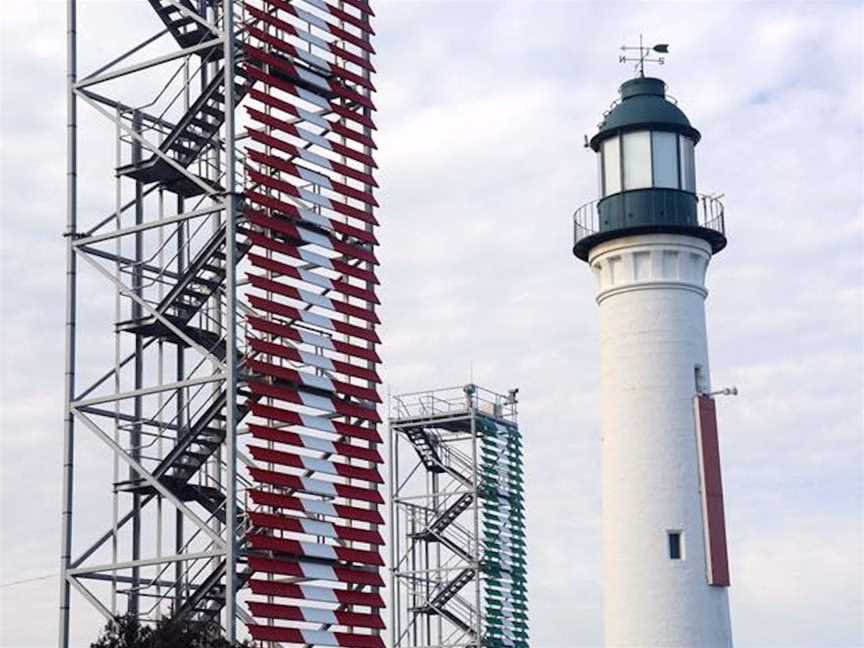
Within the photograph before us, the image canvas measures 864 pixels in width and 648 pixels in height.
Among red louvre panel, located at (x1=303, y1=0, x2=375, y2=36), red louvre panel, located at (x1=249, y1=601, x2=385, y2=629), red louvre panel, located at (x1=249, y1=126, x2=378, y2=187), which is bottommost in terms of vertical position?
red louvre panel, located at (x1=249, y1=601, x2=385, y2=629)

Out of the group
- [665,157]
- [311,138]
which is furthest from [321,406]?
[665,157]

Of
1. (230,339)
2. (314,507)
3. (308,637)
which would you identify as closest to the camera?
(230,339)

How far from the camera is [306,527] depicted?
174 feet

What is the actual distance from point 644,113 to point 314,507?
18.7 meters

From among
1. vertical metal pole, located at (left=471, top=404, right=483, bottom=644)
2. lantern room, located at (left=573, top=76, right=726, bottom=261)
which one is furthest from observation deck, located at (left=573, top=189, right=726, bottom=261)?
vertical metal pole, located at (left=471, top=404, right=483, bottom=644)

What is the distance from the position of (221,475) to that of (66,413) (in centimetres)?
484

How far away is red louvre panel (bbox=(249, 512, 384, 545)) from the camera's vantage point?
51.3 metres

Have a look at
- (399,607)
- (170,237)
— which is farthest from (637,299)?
(399,607)

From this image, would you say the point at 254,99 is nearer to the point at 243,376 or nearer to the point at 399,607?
the point at 243,376

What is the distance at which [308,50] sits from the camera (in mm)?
57406

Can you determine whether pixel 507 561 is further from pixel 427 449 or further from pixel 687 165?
pixel 687 165

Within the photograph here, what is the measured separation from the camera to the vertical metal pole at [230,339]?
49.4 metres

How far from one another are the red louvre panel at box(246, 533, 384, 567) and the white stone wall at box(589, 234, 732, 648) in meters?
8.73

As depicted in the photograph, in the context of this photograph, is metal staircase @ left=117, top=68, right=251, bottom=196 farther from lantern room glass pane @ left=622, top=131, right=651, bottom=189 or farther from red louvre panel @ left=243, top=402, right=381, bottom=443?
lantern room glass pane @ left=622, top=131, right=651, bottom=189
